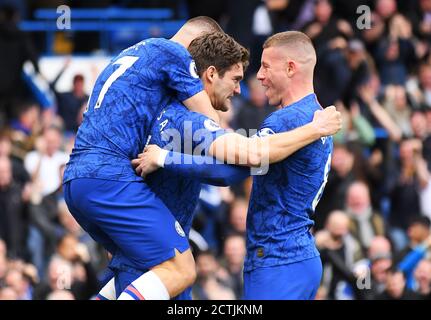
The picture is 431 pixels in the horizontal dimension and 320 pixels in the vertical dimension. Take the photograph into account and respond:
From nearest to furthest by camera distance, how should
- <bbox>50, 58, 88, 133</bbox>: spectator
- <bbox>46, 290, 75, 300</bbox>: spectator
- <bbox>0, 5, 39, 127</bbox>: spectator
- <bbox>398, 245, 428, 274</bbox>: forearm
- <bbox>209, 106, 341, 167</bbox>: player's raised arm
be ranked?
<bbox>209, 106, 341, 167</bbox>: player's raised arm, <bbox>46, 290, 75, 300</bbox>: spectator, <bbox>398, 245, 428, 274</bbox>: forearm, <bbox>50, 58, 88, 133</bbox>: spectator, <bbox>0, 5, 39, 127</bbox>: spectator

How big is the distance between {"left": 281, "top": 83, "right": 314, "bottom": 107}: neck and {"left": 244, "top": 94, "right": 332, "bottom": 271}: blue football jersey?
4.7 inches

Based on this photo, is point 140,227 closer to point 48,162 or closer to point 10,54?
point 48,162

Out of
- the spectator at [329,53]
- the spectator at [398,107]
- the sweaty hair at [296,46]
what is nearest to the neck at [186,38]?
the sweaty hair at [296,46]

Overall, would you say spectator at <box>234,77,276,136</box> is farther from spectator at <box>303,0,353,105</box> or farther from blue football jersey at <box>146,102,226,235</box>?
blue football jersey at <box>146,102,226,235</box>

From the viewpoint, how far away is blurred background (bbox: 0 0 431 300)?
1283 cm

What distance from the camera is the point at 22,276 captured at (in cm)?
1229

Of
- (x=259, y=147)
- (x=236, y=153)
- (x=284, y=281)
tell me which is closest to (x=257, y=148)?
(x=259, y=147)

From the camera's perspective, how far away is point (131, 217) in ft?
26.9

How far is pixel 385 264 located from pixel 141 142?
5.23 metres

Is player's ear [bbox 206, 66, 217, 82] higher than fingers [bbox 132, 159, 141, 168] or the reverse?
higher

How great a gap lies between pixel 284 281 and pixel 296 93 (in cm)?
120

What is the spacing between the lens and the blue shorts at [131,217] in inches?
323

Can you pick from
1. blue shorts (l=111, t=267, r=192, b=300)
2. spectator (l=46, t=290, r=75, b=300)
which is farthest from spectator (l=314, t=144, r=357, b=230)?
blue shorts (l=111, t=267, r=192, b=300)
